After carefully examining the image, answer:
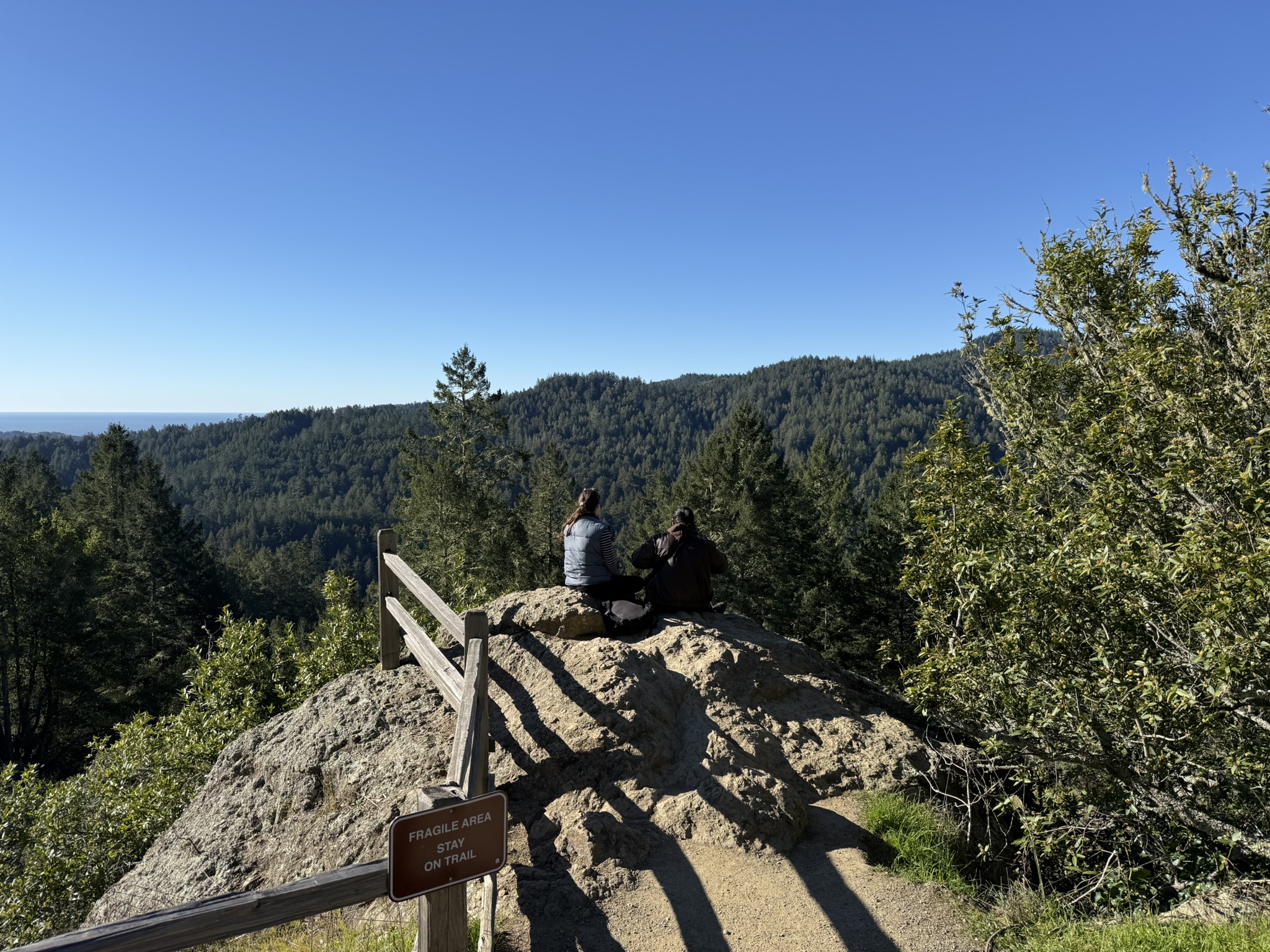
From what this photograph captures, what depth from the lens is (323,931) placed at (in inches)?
192

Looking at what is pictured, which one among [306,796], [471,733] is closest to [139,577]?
[306,796]

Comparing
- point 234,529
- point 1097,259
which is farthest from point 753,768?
point 234,529

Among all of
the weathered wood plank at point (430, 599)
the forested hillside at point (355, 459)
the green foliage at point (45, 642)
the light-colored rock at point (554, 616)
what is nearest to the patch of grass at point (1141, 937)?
the weathered wood plank at point (430, 599)


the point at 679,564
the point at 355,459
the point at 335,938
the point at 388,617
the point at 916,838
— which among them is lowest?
the point at 335,938

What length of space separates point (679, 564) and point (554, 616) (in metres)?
1.61

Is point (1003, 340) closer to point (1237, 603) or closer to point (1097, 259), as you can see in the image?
point (1097, 259)

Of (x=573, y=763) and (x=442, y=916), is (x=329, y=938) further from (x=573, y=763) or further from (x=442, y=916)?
(x=573, y=763)

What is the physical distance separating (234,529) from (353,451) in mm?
62767

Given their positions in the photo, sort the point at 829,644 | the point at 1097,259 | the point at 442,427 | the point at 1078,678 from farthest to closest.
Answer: the point at 442,427 < the point at 829,644 < the point at 1097,259 < the point at 1078,678

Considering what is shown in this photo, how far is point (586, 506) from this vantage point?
784 centimetres

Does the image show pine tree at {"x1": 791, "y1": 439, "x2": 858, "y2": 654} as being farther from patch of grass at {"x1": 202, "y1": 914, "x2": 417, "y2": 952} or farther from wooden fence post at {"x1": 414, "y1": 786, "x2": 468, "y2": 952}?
wooden fence post at {"x1": 414, "y1": 786, "x2": 468, "y2": 952}

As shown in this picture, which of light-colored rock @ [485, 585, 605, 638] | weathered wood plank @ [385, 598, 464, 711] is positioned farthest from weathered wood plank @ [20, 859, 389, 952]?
light-colored rock @ [485, 585, 605, 638]

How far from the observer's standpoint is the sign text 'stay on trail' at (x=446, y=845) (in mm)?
2912

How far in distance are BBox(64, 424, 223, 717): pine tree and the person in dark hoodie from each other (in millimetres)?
28189
